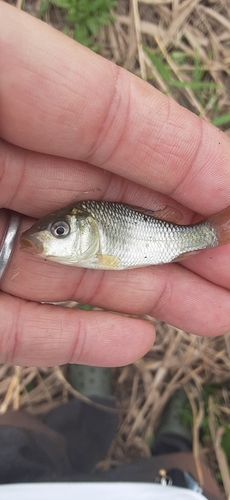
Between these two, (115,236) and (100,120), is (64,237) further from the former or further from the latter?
(100,120)

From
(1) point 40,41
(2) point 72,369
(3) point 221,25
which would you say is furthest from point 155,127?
(2) point 72,369

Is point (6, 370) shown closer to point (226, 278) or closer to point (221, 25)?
point (226, 278)

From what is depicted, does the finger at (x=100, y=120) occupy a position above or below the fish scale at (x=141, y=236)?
above

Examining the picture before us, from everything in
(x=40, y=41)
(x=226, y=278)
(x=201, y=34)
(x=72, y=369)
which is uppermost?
(x=201, y=34)

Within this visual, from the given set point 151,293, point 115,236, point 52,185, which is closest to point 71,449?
point 151,293

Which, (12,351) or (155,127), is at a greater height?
(155,127)

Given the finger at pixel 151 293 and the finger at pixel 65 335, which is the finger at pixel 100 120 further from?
the finger at pixel 65 335

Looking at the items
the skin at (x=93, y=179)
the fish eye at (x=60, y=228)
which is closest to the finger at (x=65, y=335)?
the skin at (x=93, y=179)
